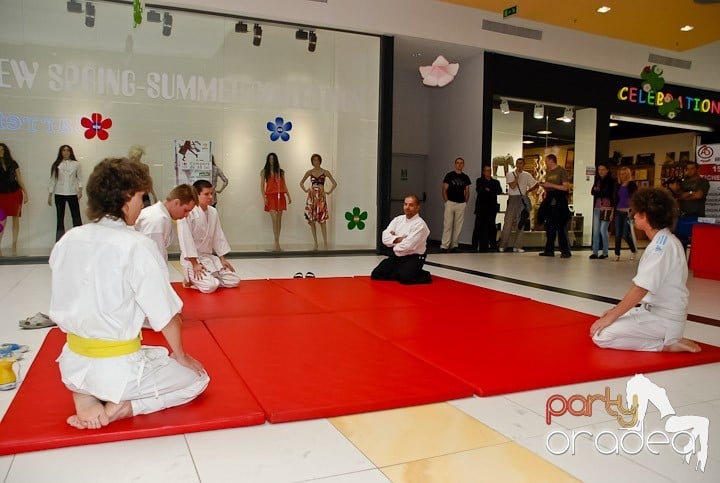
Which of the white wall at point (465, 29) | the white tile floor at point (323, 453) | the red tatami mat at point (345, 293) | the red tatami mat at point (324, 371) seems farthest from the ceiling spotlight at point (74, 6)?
the white tile floor at point (323, 453)

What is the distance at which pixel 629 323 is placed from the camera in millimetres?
3330

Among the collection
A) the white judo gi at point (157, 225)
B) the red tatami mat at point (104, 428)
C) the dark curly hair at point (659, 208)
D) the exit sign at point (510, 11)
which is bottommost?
the red tatami mat at point (104, 428)

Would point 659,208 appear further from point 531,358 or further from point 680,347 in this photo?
point 531,358

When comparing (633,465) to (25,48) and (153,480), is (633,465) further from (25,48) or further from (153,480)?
(25,48)

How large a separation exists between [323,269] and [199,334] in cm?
390

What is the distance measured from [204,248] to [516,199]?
6912 mm

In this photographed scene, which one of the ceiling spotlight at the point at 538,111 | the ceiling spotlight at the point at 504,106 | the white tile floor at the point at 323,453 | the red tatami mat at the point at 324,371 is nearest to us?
the white tile floor at the point at 323,453

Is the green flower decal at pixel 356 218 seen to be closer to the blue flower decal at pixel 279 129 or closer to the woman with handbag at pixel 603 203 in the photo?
the blue flower decal at pixel 279 129

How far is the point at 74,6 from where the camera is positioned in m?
7.98

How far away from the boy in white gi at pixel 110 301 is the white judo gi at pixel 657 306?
2548 mm

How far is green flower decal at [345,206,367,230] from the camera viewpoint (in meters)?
9.79

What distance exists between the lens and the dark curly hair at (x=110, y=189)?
2105 millimetres

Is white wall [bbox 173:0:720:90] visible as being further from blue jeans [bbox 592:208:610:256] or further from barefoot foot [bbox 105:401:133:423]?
barefoot foot [bbox 105:401:133:423]

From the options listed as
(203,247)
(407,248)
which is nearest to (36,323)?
(203,247)
